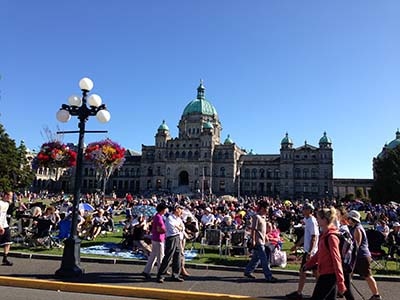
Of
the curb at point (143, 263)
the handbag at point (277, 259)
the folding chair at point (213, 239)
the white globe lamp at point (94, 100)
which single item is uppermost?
the white globe lamp at point (94, 100)

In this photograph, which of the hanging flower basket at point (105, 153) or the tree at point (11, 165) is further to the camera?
the tree at point (11, 165)

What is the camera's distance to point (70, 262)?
866 centimetres

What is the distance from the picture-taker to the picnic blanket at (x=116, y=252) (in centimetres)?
1181

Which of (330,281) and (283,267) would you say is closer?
(330,281)

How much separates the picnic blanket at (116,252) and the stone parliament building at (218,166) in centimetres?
6150

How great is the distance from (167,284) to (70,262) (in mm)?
2564

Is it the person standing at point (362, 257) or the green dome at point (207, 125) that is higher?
the green dome at point (207, 125)

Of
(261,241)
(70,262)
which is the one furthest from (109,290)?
(261,241)

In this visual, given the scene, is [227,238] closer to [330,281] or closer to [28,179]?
[330,281]

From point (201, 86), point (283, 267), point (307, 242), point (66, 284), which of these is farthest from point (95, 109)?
point (201, 86)

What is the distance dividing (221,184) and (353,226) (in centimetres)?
7239

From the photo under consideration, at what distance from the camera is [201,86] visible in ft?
304

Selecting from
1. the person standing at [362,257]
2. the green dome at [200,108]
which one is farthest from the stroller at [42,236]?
the green dome at [200,108]

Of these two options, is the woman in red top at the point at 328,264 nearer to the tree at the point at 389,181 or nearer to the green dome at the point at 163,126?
the tree at the point at 389,181
